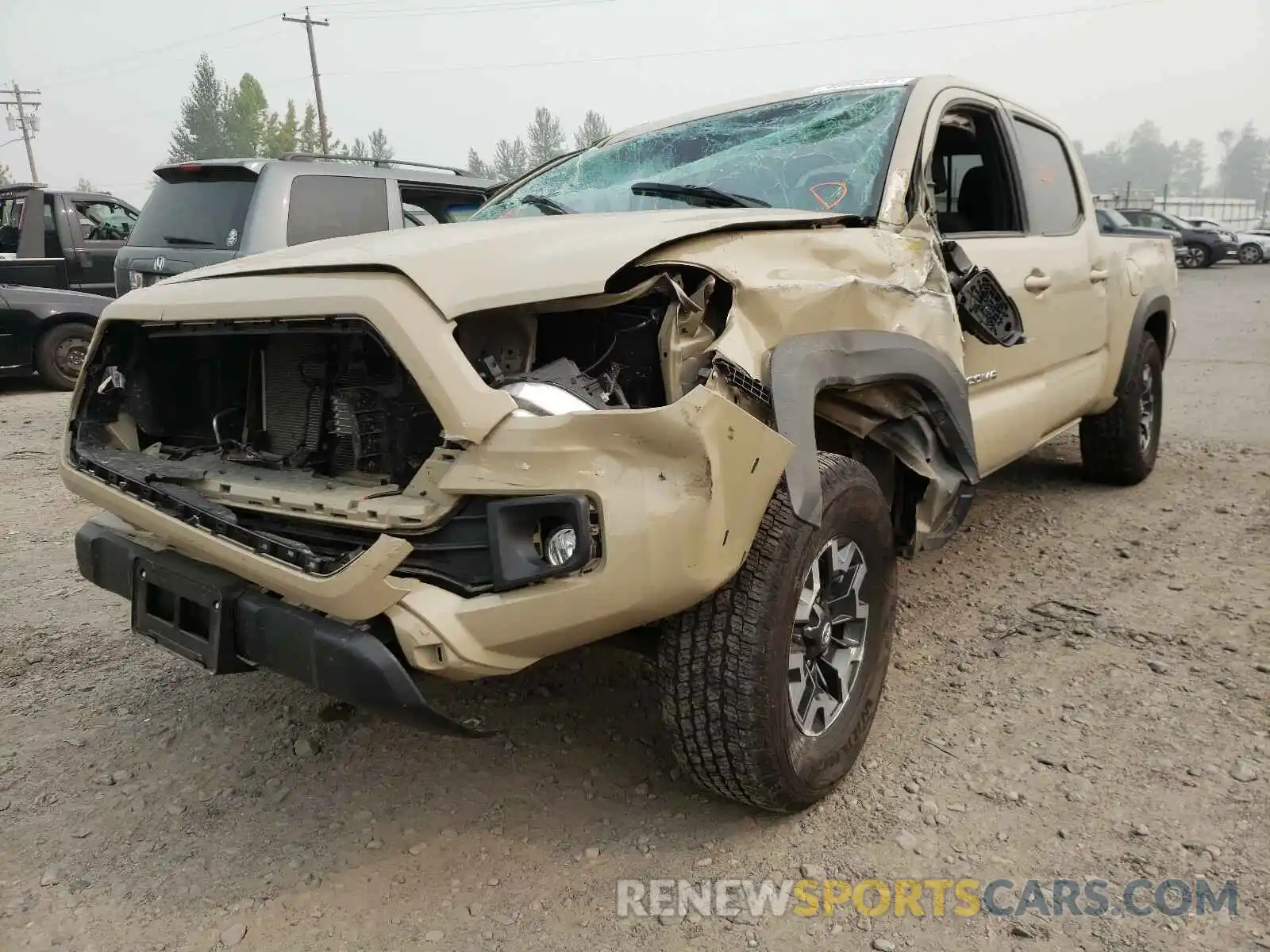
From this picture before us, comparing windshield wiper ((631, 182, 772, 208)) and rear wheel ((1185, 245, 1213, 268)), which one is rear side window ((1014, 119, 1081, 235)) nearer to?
windshield wiper ((631, 182, 772, 208))

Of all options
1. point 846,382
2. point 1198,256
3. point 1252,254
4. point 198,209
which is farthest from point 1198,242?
point 846,382

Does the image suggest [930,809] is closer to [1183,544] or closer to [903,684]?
[903,684]

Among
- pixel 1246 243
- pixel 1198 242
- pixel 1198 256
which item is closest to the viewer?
pixel 1198 242

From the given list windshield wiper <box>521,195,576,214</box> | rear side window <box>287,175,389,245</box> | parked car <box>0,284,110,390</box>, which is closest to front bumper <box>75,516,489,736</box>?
windshield wiper <box>521,195,576,214</box>

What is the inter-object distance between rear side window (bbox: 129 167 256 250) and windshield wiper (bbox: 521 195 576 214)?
3.43 m

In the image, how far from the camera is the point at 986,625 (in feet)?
11.6

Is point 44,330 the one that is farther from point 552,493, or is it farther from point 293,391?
point 552,493

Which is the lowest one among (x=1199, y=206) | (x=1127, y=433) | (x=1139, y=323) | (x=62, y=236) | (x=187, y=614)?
(x=1127, y=433)

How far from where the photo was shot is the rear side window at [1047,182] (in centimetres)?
391

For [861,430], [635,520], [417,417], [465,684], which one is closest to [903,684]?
[861,430]

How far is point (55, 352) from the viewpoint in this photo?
9.18 meters

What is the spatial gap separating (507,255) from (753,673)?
1055mm

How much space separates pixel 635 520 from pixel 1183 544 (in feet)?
11.5

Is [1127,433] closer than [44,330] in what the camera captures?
Yes
